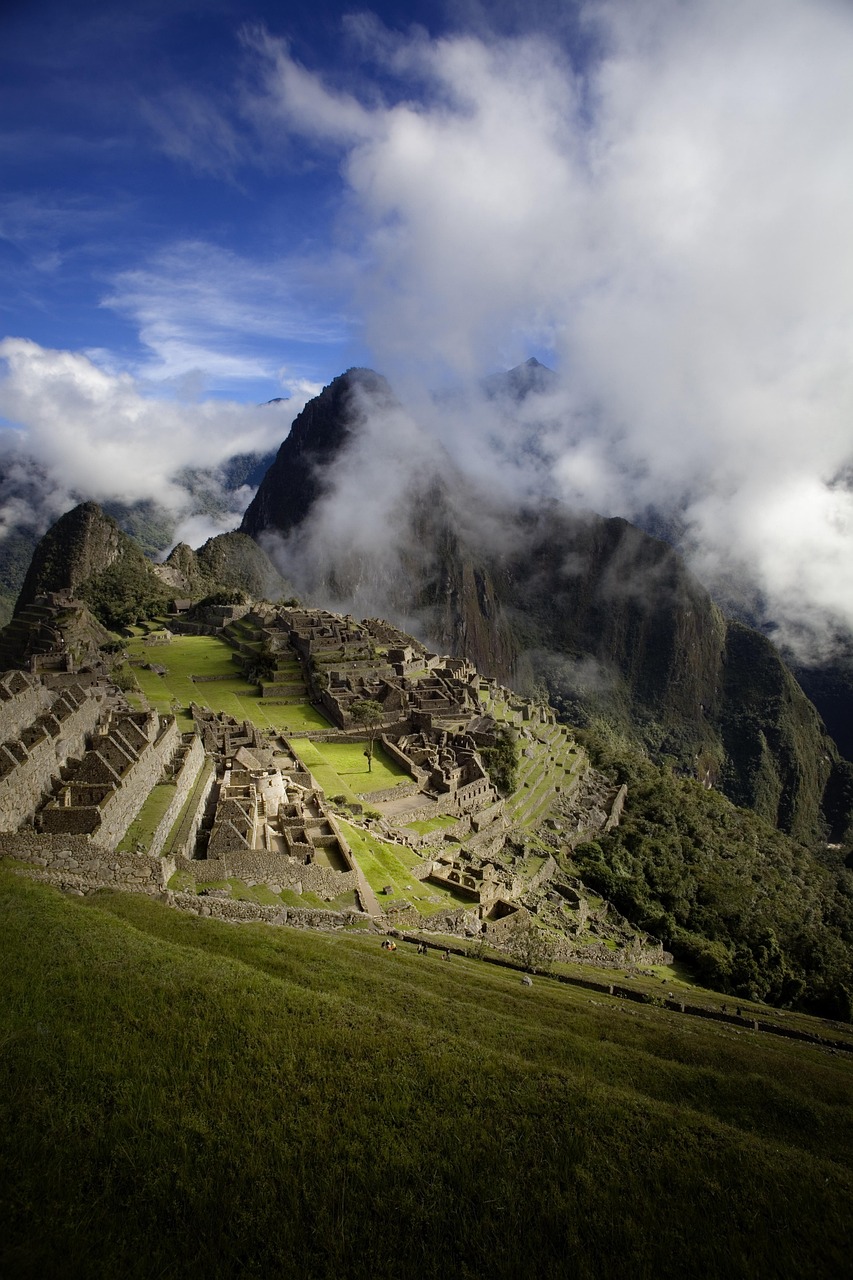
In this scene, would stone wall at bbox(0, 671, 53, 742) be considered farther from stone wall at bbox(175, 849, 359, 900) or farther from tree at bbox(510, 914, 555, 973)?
tree at bbox(510, 914, 555, 973)

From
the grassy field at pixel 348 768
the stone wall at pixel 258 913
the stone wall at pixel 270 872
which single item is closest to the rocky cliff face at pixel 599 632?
the grassy field at pixel 348 768

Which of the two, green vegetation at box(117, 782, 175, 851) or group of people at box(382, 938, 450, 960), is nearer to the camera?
group of people at box(382, 938, 450, 960)

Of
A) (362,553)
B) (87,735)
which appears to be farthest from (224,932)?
(362,553)

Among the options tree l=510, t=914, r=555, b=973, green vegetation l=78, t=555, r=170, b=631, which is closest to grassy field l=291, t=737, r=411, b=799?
tree l=510, t=914, r=555, b=973

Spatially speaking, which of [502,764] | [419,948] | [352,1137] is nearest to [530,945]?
[419,948]

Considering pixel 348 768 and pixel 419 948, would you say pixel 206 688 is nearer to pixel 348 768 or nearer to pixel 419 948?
pixel 348 768

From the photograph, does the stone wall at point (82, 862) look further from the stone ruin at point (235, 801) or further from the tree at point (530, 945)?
the tree at point (530, 945)

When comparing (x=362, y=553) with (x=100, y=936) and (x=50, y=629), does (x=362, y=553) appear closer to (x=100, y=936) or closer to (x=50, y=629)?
(x=50, y=629)
